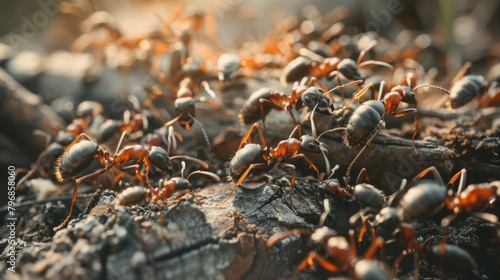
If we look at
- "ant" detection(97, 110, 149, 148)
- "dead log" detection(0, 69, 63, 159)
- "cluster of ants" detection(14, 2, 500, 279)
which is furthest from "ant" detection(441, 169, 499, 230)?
"dead log" detection(0, 69, 63, 159)

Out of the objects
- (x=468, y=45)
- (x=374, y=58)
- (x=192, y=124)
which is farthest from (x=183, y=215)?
(x=468, y=45)

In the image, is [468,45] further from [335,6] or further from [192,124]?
[192,124]

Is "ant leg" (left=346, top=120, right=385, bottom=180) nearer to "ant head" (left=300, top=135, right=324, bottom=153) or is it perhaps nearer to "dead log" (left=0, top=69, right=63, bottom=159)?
"ant head" (left=300, top=135, right=324, bottom=153)

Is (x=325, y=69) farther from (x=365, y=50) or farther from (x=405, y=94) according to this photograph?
(x=405, y=94)

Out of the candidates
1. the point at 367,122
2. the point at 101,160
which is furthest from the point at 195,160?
the point at 367,122

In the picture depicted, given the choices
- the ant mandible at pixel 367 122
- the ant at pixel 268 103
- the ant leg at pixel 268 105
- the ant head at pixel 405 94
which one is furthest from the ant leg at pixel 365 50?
the ant leg at pixel 268 105

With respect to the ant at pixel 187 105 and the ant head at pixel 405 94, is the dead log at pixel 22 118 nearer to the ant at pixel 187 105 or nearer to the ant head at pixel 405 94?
the ant at pixel 187 105

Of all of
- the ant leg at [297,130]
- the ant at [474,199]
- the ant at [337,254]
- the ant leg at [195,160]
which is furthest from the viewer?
the ant leg at [195,160]
